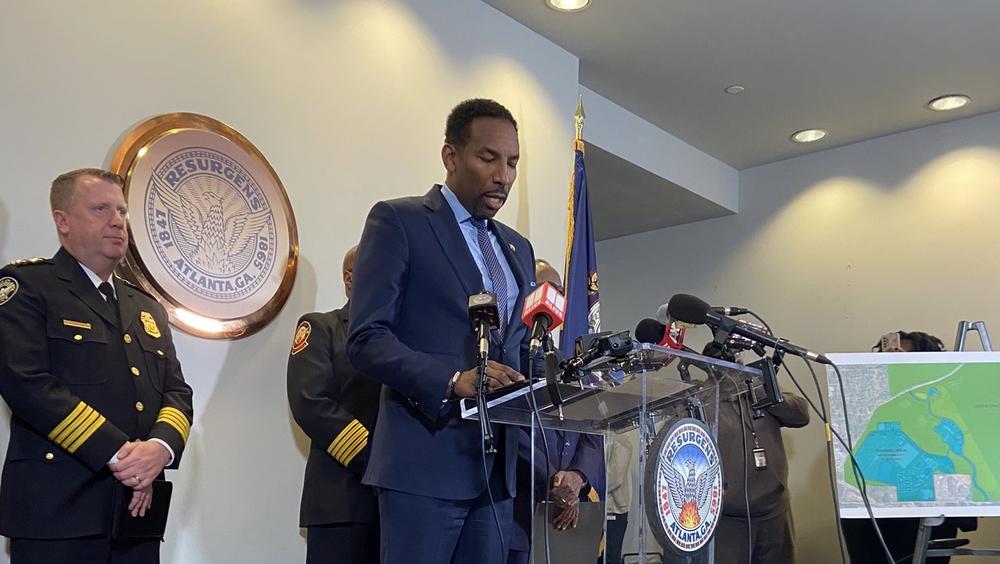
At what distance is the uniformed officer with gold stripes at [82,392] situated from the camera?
2.06 meters

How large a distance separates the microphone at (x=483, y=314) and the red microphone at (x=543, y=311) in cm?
6

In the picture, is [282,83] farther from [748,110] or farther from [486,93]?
[748,110]

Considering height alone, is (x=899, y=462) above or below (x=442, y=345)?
below

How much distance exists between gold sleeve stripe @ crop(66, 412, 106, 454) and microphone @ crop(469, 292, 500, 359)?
3.46ft

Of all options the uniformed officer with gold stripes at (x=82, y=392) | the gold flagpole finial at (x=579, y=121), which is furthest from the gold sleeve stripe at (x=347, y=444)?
the gold flagpole finial at (x=579, y=121)

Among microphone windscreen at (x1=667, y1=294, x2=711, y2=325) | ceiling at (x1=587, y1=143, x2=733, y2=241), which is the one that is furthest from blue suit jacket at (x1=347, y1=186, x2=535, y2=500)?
ceiling at (x1=587, y1=143, x2=733, y2=241)

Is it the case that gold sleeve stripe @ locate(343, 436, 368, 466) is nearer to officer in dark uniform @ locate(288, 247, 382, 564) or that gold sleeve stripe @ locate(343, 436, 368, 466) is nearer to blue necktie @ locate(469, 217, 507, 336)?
officer in dark uniform @ locate(288, 247, 382, 564)

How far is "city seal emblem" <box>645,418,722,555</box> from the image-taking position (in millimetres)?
1522

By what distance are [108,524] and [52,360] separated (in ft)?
1.36

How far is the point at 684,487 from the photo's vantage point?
158 centimetres

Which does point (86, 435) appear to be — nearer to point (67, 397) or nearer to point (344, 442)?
point (67, 397)

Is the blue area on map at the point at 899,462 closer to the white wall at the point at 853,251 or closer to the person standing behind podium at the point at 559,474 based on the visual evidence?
the person standing behind podium at the point at 559,474

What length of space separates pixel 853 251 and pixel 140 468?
4.88 metres

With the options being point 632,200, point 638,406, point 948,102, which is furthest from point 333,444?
point 948,102
